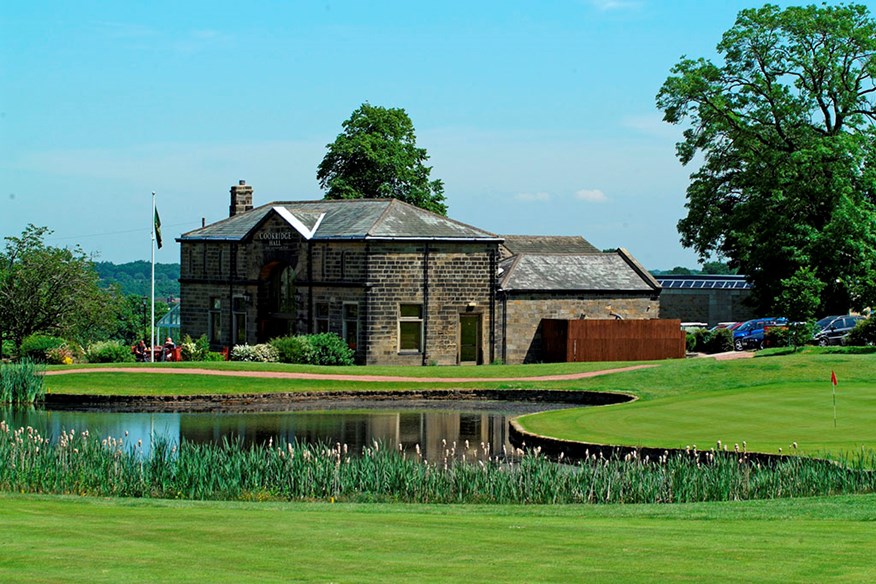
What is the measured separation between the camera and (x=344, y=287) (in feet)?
153

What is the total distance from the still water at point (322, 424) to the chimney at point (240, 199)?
79.3ft

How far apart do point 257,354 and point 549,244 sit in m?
32.1

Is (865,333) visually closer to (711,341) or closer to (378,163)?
(711,341)

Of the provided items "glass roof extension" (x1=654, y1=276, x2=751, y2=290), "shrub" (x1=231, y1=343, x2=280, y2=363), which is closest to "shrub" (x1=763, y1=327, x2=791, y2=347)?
"shrub" (x1=231, y1=343, x2=280, y2=363)

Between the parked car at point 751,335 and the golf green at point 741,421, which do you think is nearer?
the golf green at point 741,421

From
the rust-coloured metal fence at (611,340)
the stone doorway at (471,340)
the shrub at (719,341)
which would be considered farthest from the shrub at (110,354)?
the shrub at (719,341)

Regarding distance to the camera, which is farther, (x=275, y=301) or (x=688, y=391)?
(x=275, y=301)

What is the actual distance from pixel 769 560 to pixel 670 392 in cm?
2449

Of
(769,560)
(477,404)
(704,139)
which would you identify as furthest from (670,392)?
(704,139)

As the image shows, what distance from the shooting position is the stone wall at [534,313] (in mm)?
48750

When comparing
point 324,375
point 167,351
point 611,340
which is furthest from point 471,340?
point 167,351

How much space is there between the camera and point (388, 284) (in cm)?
4628

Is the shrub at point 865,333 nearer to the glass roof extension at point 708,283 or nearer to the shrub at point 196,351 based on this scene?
the shrub at point 196,351

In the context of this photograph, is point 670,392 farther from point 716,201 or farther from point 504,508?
point 716,201
